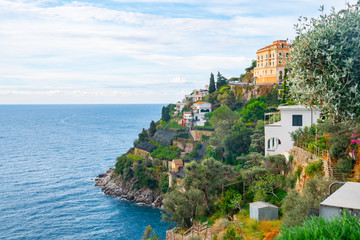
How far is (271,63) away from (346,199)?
64.2 meters

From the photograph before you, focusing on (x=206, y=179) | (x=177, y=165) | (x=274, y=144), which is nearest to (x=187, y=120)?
(x=177, y=165)

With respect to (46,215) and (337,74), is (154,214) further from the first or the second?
(337,74)

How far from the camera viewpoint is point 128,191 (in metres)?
52.6

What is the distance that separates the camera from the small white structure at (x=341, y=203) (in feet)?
30.3

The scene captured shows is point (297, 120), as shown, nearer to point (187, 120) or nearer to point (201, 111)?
point (187, 120)

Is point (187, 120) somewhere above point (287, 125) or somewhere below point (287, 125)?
below

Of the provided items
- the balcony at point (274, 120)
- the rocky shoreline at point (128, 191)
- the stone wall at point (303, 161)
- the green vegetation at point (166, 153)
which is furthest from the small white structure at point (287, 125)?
the green vegetation at point (166, 153)

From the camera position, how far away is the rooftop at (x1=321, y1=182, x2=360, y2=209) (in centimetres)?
937

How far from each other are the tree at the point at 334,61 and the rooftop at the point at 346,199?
2.59m

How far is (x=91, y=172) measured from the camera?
65.6 metres

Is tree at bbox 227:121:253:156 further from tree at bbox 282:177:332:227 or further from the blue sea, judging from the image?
tree at bbox 282:177:332:227

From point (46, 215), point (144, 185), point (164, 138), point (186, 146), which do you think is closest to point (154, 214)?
point (144, 185)

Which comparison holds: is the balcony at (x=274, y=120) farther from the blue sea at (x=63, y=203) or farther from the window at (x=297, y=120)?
the blue sea at (x=63, y=203)

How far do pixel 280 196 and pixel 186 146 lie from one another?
3994 centimetres
